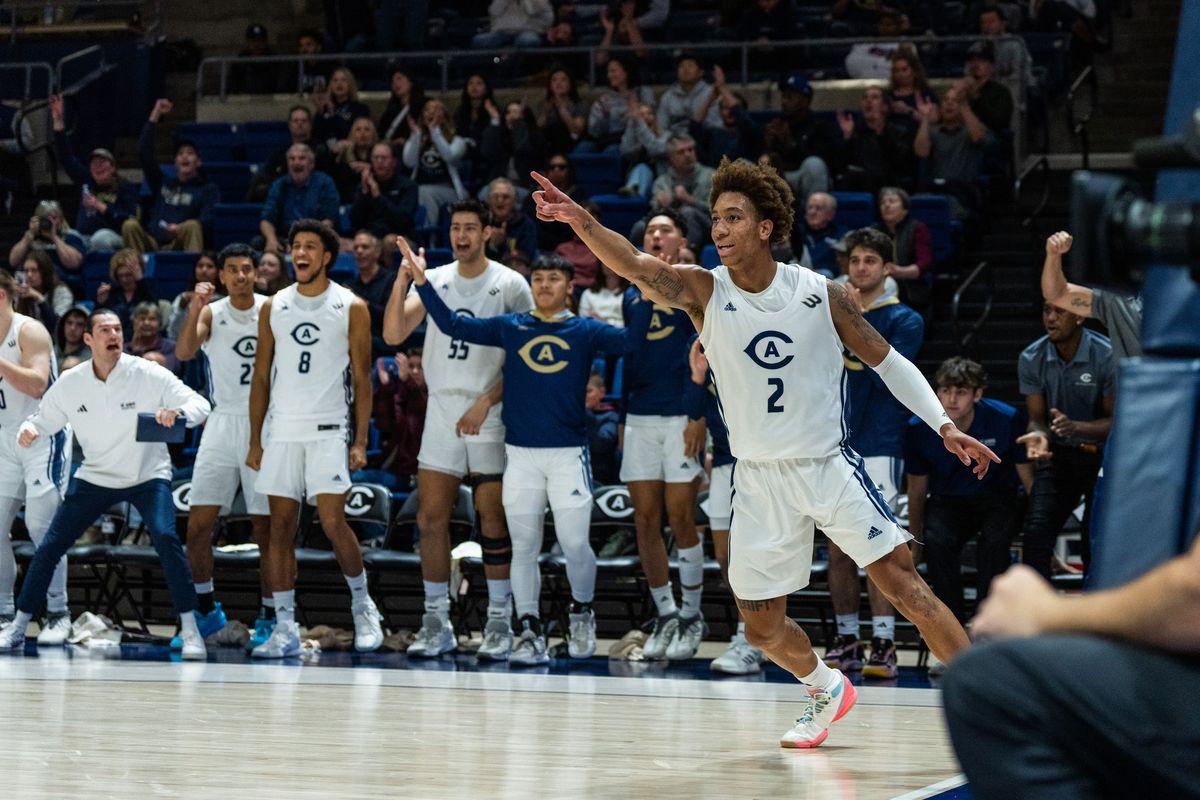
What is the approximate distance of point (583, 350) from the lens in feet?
29.7

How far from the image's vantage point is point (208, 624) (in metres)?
9.60

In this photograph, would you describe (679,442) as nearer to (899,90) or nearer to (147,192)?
(899,90)

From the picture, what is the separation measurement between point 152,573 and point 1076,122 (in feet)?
30.5

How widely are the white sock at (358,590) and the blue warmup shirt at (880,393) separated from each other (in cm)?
299

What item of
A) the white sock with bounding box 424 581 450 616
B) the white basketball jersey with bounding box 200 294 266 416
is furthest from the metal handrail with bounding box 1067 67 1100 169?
the white basketball jersey with bounding box 200 294 266 416

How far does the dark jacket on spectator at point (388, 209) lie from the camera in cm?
1287

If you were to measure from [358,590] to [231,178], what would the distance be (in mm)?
7047

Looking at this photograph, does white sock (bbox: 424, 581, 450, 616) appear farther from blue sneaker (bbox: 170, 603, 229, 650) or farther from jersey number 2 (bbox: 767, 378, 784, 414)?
jersey number 2 (bbox: 767, 378, 784, 414)

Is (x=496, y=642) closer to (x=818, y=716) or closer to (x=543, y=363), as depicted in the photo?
(x=543, y=363)

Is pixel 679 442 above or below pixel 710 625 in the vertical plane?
above

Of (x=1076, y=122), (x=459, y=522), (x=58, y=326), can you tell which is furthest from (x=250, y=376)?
(x=1076, y=122)

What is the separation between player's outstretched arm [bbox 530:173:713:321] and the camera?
5629mm

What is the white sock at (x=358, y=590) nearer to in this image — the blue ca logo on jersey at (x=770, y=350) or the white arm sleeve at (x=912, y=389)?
the blue ca logo on jersey at (x=770, y=350)

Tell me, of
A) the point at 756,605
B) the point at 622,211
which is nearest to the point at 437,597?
the point at 756,605
